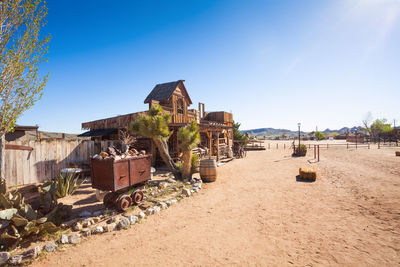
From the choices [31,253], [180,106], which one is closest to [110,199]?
[31,253]

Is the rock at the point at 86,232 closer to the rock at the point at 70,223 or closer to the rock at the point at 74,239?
the rock at the point at 74,239

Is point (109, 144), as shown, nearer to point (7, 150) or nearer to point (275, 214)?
point (7, 150)

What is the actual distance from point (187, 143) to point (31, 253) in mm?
6388

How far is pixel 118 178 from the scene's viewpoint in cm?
519

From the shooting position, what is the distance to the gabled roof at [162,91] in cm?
1605

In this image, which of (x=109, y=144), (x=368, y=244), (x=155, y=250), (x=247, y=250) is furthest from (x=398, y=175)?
(x=109, y=144)

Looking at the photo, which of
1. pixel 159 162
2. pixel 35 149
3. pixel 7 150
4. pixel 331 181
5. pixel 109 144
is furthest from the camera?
pixel 159 162

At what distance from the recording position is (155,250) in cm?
371

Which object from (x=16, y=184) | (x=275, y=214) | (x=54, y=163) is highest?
(x=54, y=163)

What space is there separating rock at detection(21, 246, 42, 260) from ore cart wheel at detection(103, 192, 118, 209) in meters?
2.17

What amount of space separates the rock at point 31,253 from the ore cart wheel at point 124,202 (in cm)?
198

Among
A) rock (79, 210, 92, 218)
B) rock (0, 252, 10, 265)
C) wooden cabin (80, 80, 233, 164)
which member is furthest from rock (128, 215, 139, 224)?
wooden cabin (80, 80, 233, 164)

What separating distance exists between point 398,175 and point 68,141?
18009mm

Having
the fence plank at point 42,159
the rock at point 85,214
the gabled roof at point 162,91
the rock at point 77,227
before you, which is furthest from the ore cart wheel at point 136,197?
the gabled roof at point 162,91
